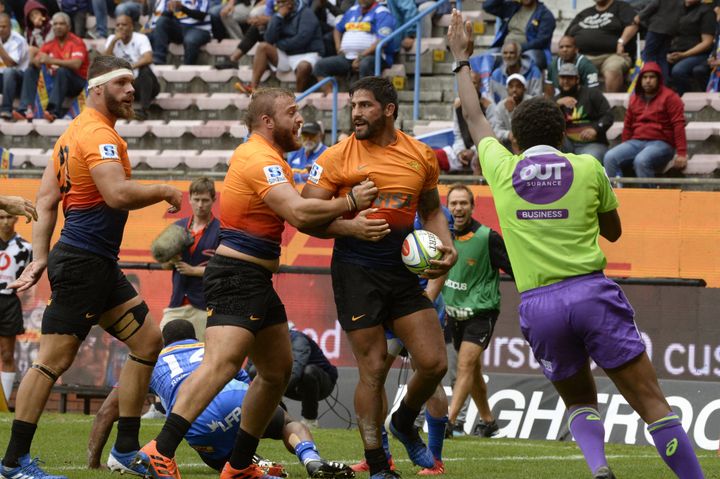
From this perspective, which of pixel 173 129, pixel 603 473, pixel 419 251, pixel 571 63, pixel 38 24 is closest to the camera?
pixel 603 473

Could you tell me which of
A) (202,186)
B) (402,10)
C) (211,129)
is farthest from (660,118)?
(211,129)

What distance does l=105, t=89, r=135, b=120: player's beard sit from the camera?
7.80 m

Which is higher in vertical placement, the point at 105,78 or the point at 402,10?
the point at 105,78

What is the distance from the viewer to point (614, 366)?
6.22m

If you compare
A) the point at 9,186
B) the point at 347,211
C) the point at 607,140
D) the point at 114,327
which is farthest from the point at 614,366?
the point at 9,186

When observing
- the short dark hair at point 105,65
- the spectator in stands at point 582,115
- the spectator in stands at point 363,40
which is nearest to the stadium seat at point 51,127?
the spectator in stands at point 363,40

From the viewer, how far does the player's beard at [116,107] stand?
7801 mm

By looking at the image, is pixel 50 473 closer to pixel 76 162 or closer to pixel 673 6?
pixel 76 162

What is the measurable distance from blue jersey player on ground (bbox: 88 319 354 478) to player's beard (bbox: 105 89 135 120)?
1.66 m

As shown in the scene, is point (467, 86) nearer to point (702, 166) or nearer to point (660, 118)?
point (660, 118)

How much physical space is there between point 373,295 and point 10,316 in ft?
24.7

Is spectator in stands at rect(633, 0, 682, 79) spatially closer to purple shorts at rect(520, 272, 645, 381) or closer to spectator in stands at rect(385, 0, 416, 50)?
spectator in stands at rect(385, 0, 416, 50)

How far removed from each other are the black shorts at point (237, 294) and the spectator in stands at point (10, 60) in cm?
1380

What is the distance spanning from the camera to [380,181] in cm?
751
